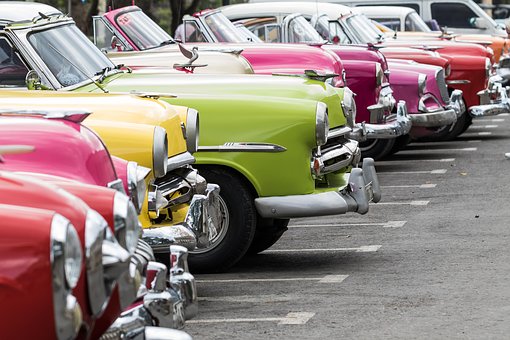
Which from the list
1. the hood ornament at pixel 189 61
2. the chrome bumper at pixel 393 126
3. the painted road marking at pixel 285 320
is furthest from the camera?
the chrome bumper at pixel 393 126

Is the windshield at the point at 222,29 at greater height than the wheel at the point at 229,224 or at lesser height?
lesser

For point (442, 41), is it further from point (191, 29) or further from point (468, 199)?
point (468, 199)

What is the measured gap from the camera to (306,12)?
1870 cm

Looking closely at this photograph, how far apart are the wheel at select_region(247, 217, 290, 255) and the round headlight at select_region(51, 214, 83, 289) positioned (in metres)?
5.61

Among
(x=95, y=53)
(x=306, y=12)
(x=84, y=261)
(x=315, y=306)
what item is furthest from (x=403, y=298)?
(x=306, y=12)

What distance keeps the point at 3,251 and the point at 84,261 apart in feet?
0.89

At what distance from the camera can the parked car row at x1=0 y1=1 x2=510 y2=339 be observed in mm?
4266

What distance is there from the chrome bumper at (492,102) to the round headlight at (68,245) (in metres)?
15.0

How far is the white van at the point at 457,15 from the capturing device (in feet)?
87.9

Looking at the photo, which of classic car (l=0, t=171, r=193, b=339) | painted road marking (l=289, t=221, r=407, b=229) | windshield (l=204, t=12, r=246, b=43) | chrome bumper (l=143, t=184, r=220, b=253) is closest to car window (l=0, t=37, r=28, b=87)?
chrome bumper (l=143, t=184, r=220, b=253)

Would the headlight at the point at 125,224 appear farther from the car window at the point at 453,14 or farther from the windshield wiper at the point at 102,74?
the car window at the point at 453,14

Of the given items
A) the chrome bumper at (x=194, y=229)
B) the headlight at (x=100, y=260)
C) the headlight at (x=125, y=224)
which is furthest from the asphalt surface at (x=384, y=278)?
the headlight at (x=100, y=260)

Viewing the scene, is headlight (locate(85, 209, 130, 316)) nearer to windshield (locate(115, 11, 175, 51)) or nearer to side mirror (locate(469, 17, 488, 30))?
windshield (locate(115, 11, 175, 51))

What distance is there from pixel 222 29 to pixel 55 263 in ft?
39.1
